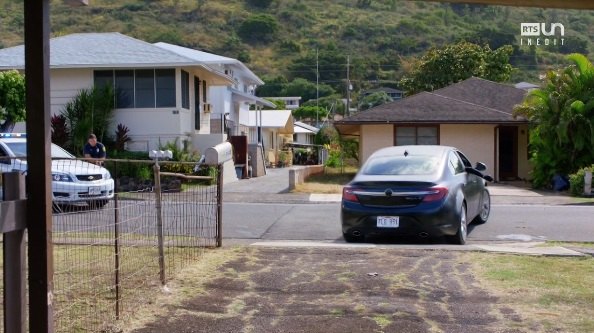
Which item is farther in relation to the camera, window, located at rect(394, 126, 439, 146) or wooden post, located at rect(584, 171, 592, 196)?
window, located at rect(394, 126, 439, 146)

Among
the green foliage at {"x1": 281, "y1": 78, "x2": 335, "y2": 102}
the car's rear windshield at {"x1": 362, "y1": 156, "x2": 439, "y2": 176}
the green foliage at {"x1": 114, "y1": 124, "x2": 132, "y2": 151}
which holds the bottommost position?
the car's rear windshield at {"x1": 362, "y1": 156, "x2": 439, "y2": 176}

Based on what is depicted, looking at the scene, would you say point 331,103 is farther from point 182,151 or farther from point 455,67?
point 182,151

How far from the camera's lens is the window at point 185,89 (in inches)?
1088

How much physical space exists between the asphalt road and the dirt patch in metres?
3.29

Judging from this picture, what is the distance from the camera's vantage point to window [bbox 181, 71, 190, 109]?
1088 inches

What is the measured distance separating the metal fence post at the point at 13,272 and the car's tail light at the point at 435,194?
23.8 feet

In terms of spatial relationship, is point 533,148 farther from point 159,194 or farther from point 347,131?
point 159,194

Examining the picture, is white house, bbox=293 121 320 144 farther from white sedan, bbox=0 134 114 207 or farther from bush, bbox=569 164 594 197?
white sedan, bbox=0 134 114 207

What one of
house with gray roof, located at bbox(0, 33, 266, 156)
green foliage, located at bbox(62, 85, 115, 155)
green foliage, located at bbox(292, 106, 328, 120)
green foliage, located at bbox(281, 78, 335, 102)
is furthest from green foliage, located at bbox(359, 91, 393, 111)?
green foliage, located at bbox(62, 85, 115, 155)

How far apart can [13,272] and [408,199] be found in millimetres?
7254

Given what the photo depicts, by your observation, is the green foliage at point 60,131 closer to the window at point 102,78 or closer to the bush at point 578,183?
the window at point 102,78

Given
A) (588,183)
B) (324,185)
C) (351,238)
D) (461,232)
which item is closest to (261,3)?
(324,185)

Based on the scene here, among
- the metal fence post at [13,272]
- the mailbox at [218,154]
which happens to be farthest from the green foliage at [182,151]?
the metal fence post at [13,272]

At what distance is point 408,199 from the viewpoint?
10.8m
